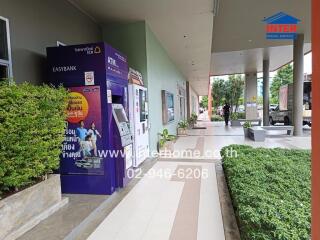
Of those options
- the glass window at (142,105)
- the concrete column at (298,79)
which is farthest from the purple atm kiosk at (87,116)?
the concrete column at (298,79)

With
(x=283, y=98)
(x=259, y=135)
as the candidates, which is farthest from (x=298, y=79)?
(x=283, y=98)

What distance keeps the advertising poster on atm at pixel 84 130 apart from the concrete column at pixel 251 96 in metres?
16.7

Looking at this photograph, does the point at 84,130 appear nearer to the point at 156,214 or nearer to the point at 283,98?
the point at 156,214

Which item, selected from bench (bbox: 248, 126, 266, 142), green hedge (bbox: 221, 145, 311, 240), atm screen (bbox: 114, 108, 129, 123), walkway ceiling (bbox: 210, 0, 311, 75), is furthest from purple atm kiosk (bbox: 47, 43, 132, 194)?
bench (bbox: 248, 126, 266, 142)

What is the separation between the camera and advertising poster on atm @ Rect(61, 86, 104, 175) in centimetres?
355

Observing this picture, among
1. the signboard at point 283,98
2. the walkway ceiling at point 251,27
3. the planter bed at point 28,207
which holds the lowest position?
the planter bed at point 28,207

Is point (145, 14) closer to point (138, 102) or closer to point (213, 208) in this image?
point (138, 102)

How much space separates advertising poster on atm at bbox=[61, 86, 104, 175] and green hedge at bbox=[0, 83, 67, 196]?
48 cm

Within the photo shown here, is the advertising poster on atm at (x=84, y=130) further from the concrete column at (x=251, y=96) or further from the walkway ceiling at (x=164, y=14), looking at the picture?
the concrete column at (x=251, y=96)

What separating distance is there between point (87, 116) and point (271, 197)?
8.81 ft

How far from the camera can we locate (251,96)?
18.7 meters

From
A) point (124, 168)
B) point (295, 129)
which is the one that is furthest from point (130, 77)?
point (295, 129)

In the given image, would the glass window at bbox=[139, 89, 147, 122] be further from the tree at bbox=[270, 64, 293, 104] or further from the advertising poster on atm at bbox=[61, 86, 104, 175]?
the tree at bbox=[270, 64, 293, 104]

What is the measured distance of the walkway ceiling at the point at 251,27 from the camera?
21.1 ft
